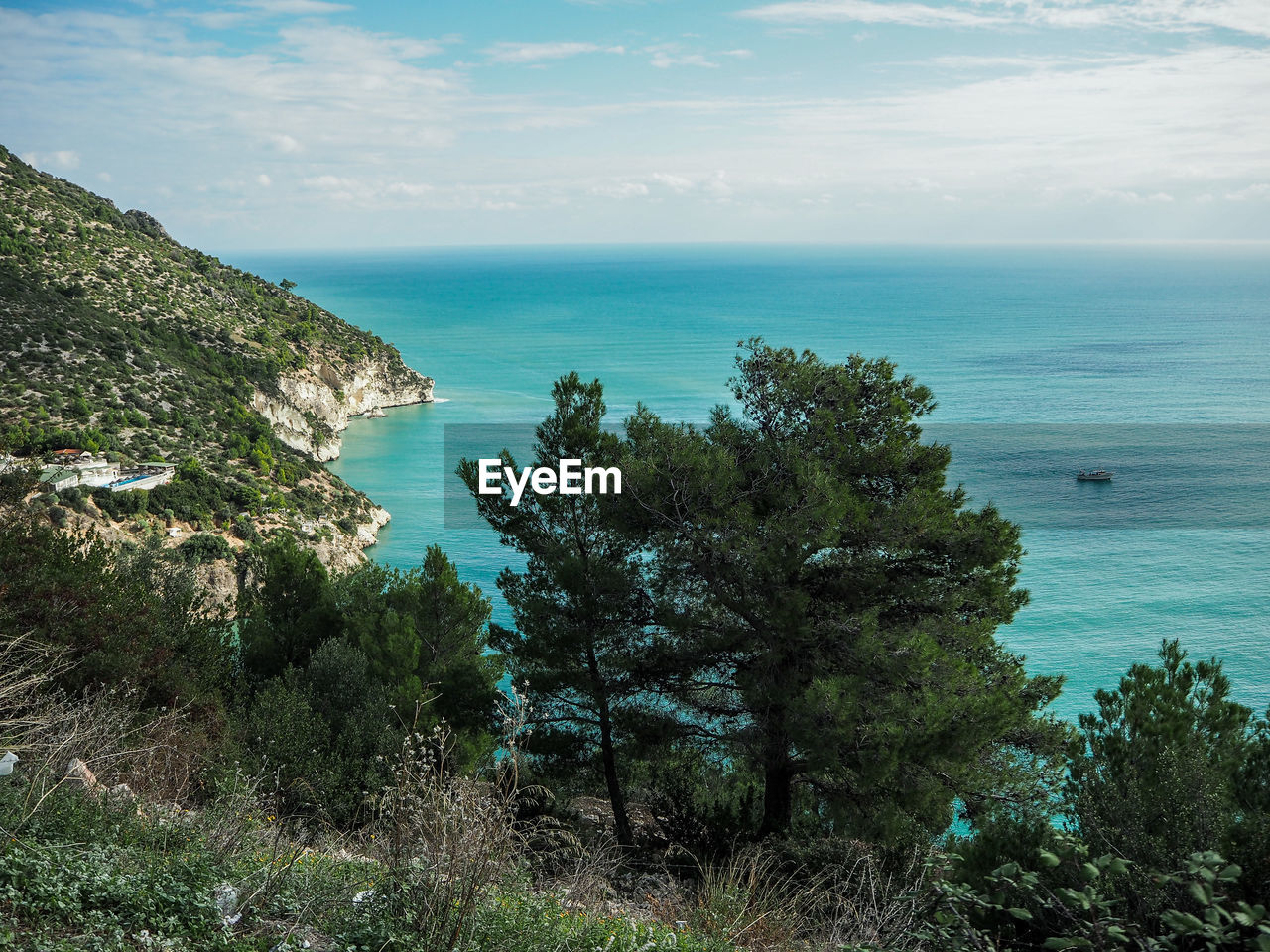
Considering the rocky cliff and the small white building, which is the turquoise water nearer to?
the rocky cliff

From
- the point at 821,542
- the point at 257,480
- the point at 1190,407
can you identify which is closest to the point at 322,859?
the point at 821,542

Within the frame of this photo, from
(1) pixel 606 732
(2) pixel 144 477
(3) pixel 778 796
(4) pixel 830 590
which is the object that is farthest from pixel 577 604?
(2) pixel 144 477

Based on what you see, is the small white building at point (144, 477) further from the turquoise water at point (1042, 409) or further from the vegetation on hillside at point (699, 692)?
the vegetation on hillside at point (699, 692)

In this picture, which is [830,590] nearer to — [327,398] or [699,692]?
[699,692]

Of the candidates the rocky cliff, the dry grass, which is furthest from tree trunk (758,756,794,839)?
the rocky cliff

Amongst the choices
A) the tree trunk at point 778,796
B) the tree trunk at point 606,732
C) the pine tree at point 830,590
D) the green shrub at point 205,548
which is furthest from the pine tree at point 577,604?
the green shrub at point 205,548

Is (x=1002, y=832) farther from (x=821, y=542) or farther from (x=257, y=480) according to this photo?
(x=257, y=480)
